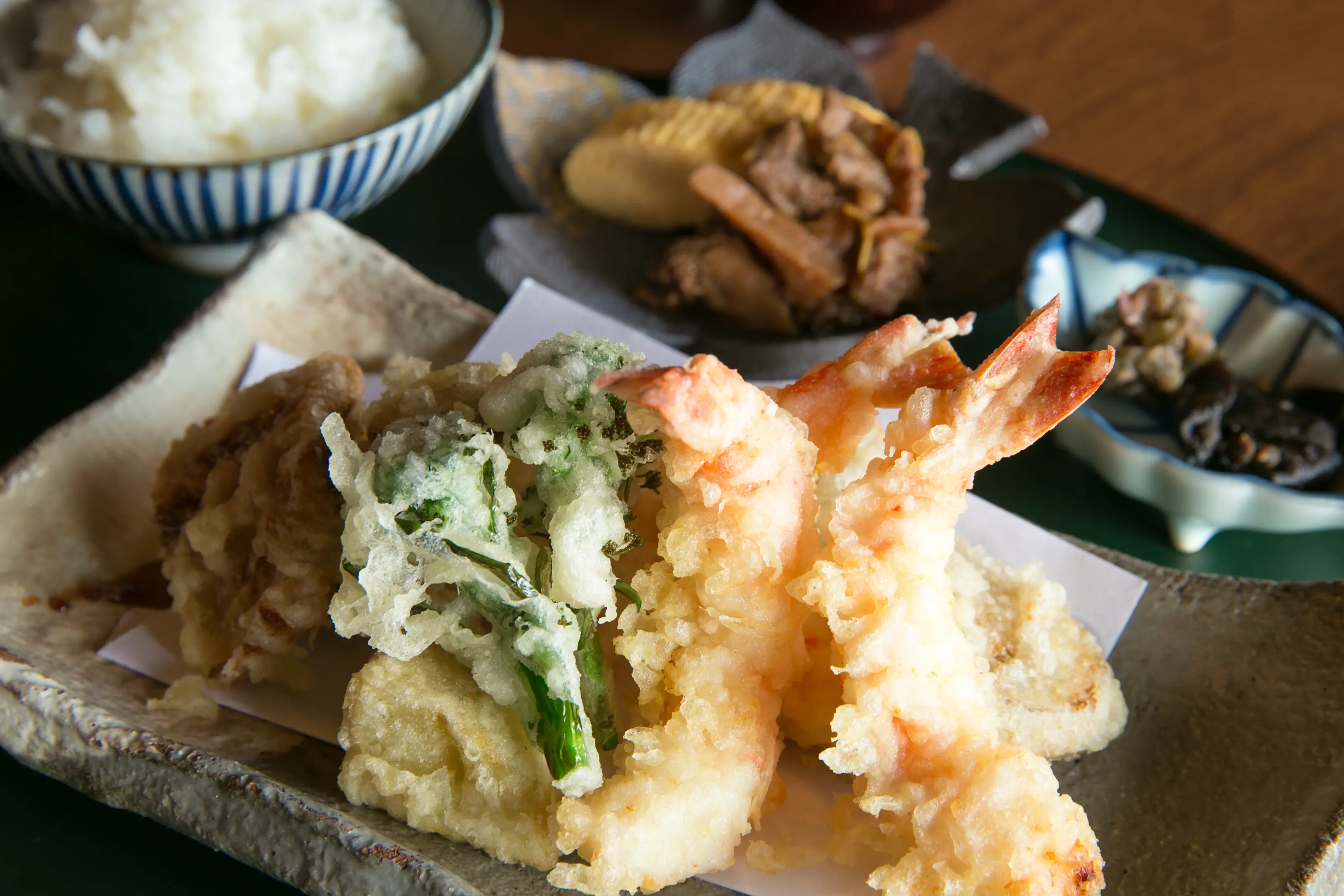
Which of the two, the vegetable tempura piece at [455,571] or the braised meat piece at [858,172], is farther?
the braised meat piece at [858,172]

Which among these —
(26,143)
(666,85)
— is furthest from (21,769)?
(666,85)

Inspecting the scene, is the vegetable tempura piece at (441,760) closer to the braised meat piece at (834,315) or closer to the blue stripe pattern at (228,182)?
the blue stripe pattern at (228,182)

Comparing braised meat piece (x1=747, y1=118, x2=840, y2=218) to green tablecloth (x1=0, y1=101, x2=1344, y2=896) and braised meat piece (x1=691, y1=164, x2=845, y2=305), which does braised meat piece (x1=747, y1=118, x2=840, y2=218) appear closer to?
braised meat piece (x1=691, y1=164, x2=845, y2=305)

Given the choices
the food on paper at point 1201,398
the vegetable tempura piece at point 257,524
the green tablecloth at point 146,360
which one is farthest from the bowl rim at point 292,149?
the food on paper at point 1201,398

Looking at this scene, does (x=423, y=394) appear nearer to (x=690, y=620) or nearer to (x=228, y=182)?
(x=690, y=620)

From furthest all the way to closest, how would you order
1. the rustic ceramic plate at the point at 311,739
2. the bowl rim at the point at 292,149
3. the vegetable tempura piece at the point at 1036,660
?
the bowl rim at the point at 292,149 → the vegetable tempura piece at the point at 1036,660 → the rustic ceramic plate at the point at 311,739

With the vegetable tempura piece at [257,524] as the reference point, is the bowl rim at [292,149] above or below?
above
